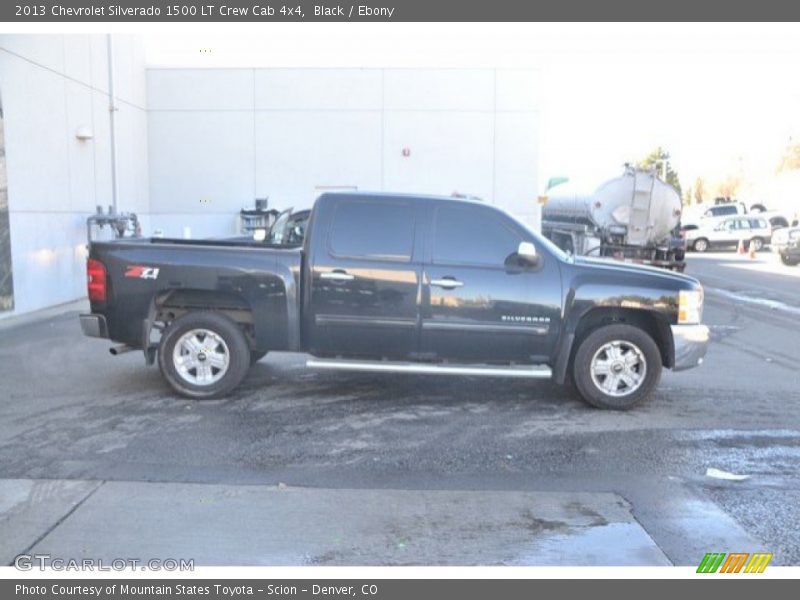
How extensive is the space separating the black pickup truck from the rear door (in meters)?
0.01

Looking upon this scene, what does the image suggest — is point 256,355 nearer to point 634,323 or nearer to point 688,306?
point 634,323

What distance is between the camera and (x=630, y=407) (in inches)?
275

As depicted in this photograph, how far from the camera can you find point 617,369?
696 cm

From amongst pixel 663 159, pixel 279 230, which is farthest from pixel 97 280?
pixel 663 159

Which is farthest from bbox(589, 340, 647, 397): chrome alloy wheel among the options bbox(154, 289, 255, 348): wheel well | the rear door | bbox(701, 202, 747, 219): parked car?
bbox(701, 202, 747, 219): parked car

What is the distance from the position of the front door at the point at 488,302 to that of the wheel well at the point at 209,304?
5.57ft

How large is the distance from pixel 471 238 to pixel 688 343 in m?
2.21

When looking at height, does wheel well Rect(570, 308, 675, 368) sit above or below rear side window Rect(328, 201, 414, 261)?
below

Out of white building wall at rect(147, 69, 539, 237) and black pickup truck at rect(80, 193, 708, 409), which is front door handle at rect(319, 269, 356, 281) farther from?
white building wall at rect(147, 69, 539, 237)

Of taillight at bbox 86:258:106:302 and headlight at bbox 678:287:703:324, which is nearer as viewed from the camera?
headlight at bbox 678:287:703:324

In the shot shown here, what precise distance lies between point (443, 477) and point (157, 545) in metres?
1.99

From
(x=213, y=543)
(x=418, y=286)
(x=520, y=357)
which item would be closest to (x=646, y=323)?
(x=520, y=357)

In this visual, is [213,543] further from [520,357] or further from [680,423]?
[680,423]

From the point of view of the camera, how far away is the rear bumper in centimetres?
709
